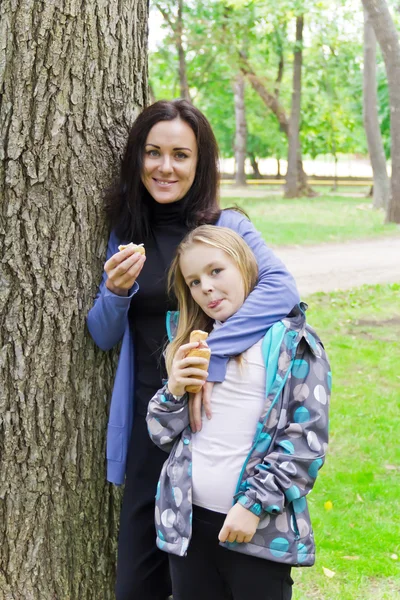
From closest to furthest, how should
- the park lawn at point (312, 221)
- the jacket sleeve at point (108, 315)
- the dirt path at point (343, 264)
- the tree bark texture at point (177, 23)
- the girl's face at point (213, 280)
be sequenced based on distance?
1. the girl's face at point (213, 280)
2. the jacket sleeve at point (108, 315)
3. the dirt path at point (343, 264)
4. the park lawn at point (312, 221)
5. the tree bark texture at point (177, 23)

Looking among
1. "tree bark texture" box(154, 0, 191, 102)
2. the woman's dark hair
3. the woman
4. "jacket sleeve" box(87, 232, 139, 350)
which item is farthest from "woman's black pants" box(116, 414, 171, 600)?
"tree bark texture" box(154, 0, 191, 102)

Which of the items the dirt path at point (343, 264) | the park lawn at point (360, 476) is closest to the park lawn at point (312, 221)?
the dirt path at point (343, 264)

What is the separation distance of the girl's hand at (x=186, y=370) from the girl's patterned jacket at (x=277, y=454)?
0.10 m

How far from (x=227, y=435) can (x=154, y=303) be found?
25.7 inches

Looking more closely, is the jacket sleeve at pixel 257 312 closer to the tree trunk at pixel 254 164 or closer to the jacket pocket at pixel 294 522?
the jacket pocket at pixel 294 522

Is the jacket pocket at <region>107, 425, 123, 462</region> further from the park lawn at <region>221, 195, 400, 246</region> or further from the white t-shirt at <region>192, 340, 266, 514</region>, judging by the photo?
the park lawn at <region>221, 195, 400, 246</region>

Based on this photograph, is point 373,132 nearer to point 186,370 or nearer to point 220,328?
point 220,328

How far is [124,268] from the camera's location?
99.0 inches

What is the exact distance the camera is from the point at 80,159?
277cm

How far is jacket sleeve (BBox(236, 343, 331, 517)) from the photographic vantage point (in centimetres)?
214

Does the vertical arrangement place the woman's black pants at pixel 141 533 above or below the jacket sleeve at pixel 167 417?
below

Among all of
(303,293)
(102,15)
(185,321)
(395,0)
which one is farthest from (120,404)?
(395,0)

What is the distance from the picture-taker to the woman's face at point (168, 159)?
270 cm

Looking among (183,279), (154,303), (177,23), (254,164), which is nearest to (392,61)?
(177,23)
